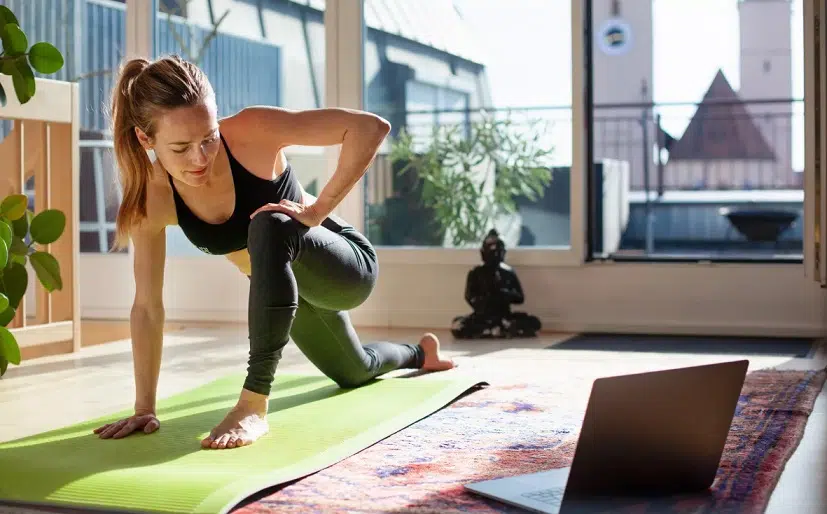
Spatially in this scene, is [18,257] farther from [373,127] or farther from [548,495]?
[548,495]

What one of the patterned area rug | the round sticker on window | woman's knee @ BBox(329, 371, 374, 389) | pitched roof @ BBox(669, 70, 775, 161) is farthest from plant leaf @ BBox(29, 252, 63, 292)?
pitched roof @ BBox(669, 70, 775, 161)

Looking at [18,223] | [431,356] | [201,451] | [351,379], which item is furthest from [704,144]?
[201,451]

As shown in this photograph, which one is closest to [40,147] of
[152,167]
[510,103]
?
[152,167]

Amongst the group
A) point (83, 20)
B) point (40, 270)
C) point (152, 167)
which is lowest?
point (40, 270)

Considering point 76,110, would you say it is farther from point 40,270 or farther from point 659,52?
point 659,52

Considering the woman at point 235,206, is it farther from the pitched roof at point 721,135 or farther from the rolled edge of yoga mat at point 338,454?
the pitched roof at point 721,135

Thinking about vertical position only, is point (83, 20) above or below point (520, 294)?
above

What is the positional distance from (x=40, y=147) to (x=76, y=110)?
0.18 m

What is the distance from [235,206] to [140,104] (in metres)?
0.30

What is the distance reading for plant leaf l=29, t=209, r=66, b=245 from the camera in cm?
219

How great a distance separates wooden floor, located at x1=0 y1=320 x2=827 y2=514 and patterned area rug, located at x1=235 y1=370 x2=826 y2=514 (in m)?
0.06

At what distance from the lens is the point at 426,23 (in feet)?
15.1

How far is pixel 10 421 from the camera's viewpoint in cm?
238

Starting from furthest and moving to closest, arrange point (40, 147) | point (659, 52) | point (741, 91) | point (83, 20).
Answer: point (741, 91)
point (659, 52)
point (83, 20)
point (40, 147)
